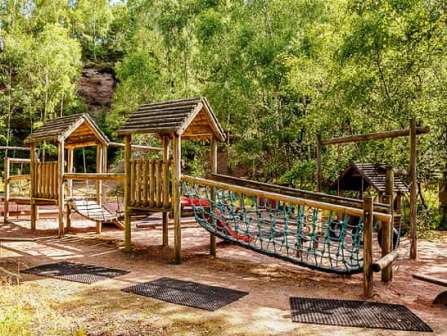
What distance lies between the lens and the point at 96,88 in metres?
30.3

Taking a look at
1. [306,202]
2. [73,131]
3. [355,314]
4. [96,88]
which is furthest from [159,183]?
[96,88]

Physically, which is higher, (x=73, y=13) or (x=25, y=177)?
(x=73, y=13)

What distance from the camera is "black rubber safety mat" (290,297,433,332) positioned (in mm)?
3963

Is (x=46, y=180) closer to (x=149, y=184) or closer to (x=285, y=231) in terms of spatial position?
(x=149, y=184)

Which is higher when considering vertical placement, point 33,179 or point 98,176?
point 98,176

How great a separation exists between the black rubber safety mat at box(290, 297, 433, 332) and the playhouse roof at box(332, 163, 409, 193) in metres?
4.81

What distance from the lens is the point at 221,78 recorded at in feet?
62.1

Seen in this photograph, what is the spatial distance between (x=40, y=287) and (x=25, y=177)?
680 centimetres

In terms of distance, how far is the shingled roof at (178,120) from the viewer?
22.7 feet

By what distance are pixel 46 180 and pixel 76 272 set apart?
4562mm

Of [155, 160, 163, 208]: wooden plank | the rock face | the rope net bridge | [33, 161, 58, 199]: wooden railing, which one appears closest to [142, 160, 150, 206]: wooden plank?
[155, 160, 163, 208]: wooden plank

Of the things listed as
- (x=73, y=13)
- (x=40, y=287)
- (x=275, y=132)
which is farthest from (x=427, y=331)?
(x=73, y=13)

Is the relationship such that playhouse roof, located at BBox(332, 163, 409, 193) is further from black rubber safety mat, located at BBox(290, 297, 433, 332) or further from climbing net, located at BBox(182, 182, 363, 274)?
black rubber safety mat, located at BBox(290, 297, 433, 332)

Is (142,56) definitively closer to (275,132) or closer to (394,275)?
(275,132)
